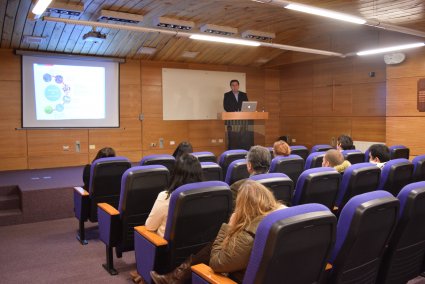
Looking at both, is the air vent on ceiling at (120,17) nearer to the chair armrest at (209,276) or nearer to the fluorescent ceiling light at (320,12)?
the fluorescent ceiling light at (320,12)

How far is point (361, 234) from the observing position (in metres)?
1.99

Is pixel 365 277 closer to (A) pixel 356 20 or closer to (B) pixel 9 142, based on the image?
(A) pixel 356 20

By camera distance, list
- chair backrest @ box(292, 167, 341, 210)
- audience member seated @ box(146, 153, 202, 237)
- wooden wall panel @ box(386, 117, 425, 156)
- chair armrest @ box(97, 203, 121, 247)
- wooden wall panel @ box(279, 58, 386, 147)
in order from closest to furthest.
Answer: audience member seated @ box(146, 153, 202, 237)
chair backrest @ box(292, 167, 341, 210)
chair armrest @ box(97, 203, 121, 247)
wooden wall panel @ box(386, 117, 425, 156)
wooden wall panel @ box(279, 58, 386, 147)

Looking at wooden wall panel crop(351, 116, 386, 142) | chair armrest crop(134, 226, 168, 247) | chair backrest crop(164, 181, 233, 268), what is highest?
wooden wall panel crop(351, 116, 386, 142)

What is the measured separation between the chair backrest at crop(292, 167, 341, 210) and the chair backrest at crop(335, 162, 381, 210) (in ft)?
0.32

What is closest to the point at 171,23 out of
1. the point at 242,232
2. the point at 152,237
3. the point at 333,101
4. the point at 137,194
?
the point at 137,194

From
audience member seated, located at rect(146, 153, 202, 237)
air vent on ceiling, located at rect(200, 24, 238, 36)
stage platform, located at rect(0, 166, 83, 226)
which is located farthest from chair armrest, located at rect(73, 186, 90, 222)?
air vent on ceiling, located at rect(200, 24, 238, 36)

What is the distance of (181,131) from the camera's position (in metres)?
10.0

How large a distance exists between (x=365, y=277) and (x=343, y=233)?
42 centimetres

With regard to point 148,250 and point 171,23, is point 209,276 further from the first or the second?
point 171,23

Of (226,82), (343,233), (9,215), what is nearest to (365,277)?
(343,233)

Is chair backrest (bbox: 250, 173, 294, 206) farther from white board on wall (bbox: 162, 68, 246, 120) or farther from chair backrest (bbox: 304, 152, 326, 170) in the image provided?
white board on wall (bbox: 162, 68, 246, 120)

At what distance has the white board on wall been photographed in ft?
32.2

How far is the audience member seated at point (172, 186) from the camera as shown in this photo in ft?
9.05
